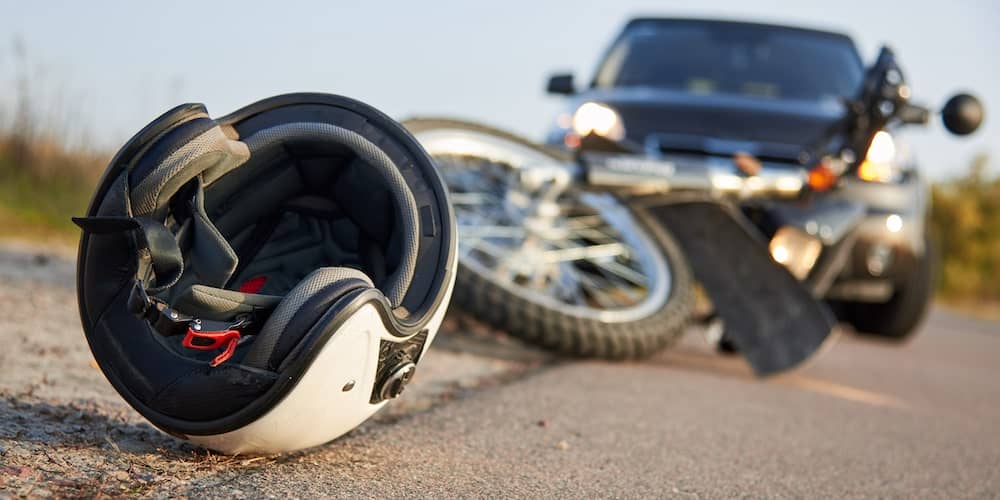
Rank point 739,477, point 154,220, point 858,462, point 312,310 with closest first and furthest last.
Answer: point 312,310
point 154,220
point 739,477
point 858,462

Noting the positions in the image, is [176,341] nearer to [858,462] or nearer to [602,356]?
[858,462]

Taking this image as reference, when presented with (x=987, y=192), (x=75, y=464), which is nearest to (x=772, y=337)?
(x=75, y=464)

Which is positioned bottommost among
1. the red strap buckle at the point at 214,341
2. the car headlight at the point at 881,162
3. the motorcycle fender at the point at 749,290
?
the motorcycle fender at the point at 749,290

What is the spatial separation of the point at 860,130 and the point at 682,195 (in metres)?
1.15

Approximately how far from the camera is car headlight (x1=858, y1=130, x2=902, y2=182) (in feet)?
16.5

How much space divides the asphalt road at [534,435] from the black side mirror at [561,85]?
2.07 m

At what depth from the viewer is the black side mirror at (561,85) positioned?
6207 millimetres

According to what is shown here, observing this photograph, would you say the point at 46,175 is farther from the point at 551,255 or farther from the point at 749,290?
the point at 749,290

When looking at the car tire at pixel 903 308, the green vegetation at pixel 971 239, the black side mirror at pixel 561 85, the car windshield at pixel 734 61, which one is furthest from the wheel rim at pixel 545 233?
the green vegetation at pixel 971 239

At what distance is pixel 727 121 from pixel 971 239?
38.0 m

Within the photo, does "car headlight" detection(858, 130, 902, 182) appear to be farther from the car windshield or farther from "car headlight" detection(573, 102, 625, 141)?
"car headlight" detection(573, 102, 625, 141)

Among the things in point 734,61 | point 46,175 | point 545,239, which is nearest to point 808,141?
point 734,61

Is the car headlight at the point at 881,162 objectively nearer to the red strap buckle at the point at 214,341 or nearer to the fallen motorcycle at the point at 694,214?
the fallen motorcycle at the point at 694,214

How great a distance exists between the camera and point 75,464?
185 centimetres
